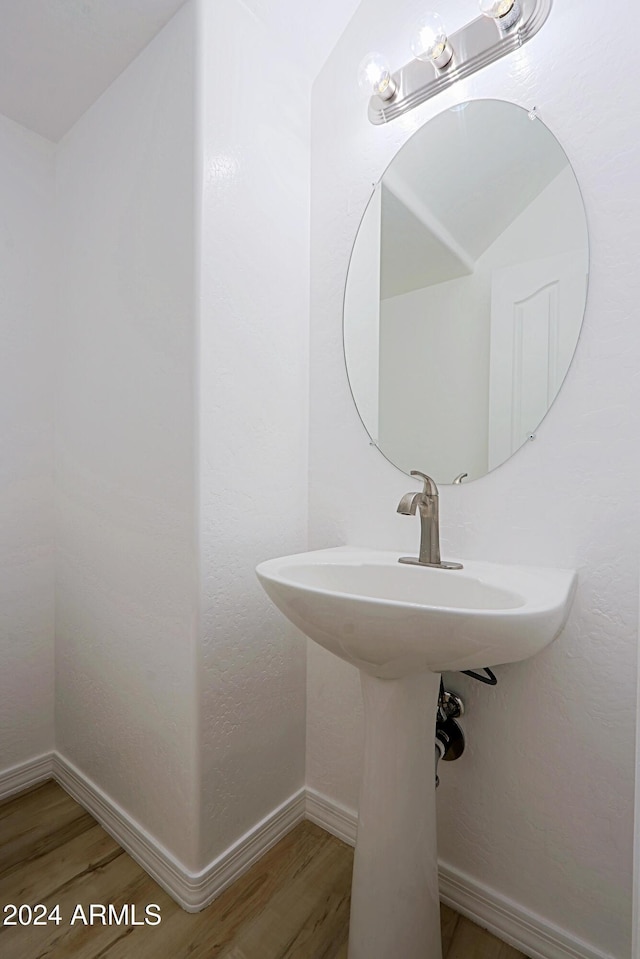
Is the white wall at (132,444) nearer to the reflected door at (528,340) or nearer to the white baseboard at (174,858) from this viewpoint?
the white baseboard at (174,858)

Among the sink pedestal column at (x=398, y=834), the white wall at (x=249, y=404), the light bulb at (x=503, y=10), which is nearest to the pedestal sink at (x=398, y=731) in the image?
the sink pedestal column at (x=398, y=834)

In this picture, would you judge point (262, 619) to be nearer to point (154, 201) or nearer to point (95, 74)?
point (154, 201)

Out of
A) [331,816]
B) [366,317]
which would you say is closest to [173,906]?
[331,816]

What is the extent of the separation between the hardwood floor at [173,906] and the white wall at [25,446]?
0.36 metres

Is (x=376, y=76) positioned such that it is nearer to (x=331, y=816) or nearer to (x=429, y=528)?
(x=429, y=528)

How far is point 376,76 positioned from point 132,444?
1140 mm

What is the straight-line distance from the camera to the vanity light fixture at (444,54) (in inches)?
42.0

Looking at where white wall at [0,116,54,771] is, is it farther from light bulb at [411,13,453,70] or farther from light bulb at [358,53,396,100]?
light bulb at [411,13,453,70]

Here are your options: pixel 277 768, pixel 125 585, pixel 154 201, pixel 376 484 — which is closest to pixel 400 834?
pixel 277 768

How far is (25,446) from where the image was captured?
5.49ft

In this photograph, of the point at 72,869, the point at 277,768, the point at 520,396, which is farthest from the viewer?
the point at 277,768

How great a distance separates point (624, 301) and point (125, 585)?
4.54 feet

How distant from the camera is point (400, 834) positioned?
37.7 inches

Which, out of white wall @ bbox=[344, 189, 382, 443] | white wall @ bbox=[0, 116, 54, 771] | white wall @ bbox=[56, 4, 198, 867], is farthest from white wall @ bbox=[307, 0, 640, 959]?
white wall @ bbox=[0, 116, 54, 771]
